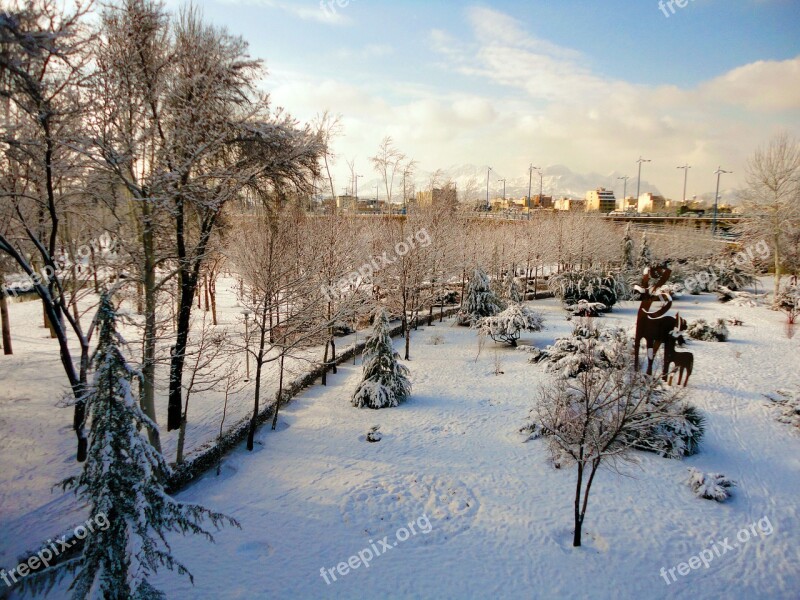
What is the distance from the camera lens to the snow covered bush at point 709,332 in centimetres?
1980

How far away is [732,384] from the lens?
14453mm

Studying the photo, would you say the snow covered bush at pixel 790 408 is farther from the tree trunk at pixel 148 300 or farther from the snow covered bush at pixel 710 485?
the tree trunk at pixel 148 300

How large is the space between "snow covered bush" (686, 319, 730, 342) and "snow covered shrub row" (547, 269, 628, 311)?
7.60 metres

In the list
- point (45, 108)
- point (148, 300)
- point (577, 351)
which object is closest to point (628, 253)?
point (577, 351)

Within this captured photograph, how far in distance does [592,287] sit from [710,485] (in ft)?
67.3

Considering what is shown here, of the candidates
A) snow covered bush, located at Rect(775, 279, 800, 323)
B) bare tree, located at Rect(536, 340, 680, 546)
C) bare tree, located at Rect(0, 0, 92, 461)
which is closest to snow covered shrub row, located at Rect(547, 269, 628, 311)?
snow covered bush, located at Rect(775, 279, 800, 323)

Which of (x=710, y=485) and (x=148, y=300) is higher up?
(x=148, y=300)

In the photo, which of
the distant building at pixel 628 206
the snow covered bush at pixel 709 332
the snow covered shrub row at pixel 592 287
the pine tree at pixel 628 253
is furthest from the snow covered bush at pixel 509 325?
the distant building at pixel 628 206

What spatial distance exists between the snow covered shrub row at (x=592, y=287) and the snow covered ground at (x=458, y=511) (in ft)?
50.0

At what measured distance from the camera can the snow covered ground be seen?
6848 mm

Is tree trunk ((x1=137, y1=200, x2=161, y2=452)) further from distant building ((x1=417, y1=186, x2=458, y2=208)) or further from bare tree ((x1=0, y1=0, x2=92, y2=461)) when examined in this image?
distant building ((x1=417, y1=186, x2=458, y2=208))

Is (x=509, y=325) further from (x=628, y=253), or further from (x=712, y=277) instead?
(x=712, y=277)

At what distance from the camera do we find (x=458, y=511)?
8.41 meters

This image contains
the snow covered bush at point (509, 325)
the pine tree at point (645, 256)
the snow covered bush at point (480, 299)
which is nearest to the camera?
the snow covered bush at point (509, 325)
